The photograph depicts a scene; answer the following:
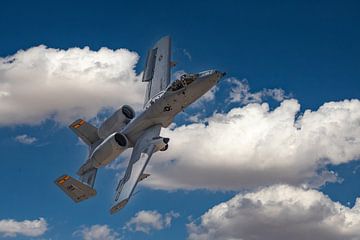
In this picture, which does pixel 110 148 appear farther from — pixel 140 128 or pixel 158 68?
pixel 158 68

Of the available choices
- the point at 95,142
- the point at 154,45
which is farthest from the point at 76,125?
the point at 154,45

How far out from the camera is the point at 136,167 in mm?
48062

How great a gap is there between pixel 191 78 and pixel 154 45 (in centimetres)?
1690

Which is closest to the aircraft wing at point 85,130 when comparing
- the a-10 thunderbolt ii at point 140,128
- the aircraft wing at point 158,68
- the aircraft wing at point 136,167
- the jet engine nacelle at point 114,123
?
the a-10 thunderbolt ii at point 140,128

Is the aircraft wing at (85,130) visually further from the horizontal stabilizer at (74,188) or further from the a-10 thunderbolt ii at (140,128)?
the horizontal stabilizer at (74,188)

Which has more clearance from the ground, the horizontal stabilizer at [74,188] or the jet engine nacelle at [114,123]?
the jet engine nacelle at [114,123]

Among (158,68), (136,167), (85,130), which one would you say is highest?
(158,68)

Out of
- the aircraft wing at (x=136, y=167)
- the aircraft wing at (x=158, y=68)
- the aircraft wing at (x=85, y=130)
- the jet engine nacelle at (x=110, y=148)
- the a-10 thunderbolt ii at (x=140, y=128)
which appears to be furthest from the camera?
the aircraft wing at (x=85, y=130)

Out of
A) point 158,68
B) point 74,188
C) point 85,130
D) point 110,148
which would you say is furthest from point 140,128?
point 85,130

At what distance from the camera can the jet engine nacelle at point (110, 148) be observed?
5309 cm

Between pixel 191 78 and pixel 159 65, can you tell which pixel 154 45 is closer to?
pixel 159 65

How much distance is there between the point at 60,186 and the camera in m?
52.1

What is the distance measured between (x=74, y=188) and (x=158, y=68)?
19.1 m

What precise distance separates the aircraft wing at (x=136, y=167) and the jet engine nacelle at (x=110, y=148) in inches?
74.2
